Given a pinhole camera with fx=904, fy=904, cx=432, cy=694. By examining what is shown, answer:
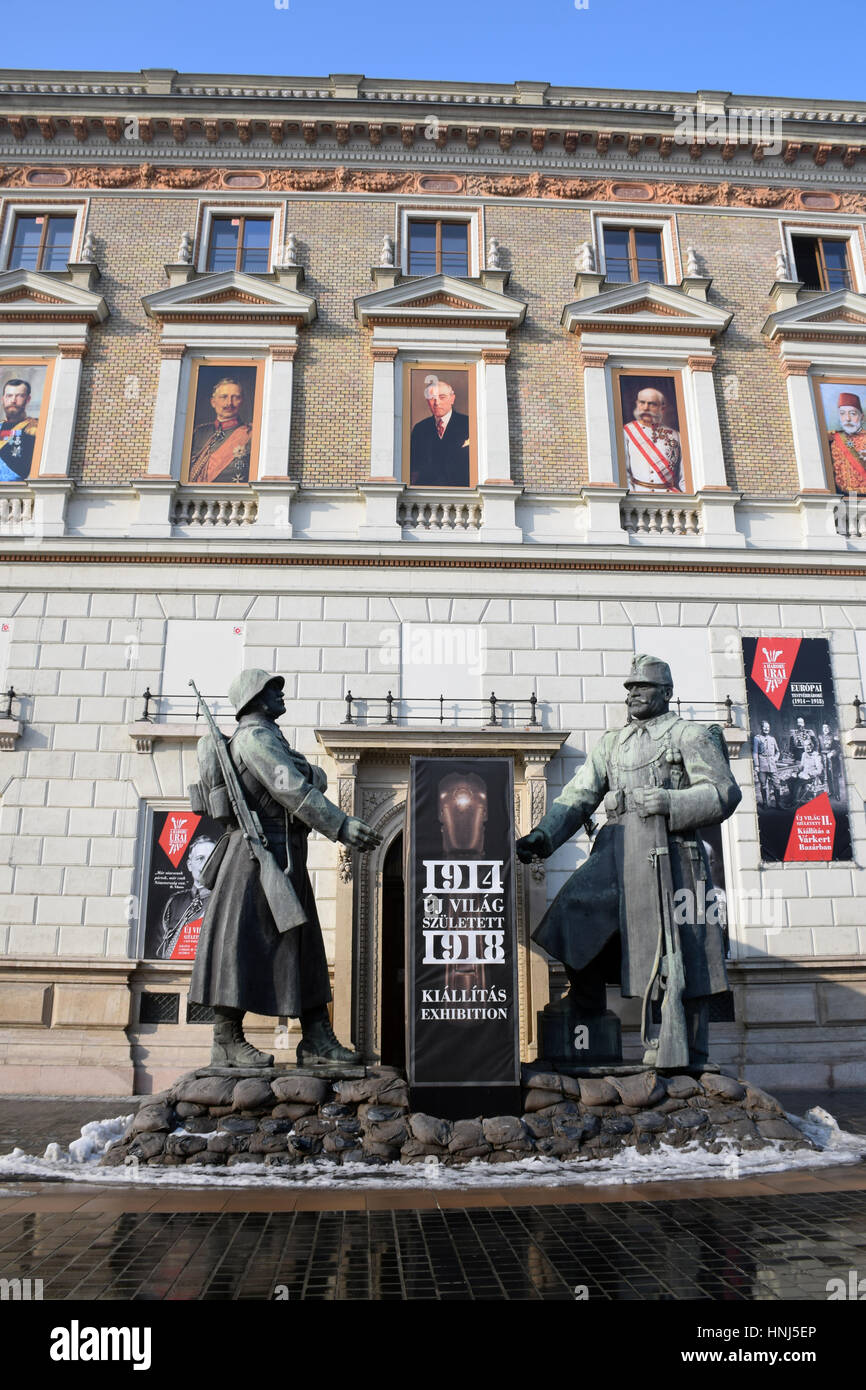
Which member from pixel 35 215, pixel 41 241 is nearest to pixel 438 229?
pixel 41 241

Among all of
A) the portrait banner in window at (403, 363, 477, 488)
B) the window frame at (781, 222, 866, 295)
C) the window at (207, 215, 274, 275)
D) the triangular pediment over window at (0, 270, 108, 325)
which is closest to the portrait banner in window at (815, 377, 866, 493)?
the window frame at (781, 222, 866, 295)

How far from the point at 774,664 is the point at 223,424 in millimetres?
9350

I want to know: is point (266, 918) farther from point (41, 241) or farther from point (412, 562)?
point (41, 241)

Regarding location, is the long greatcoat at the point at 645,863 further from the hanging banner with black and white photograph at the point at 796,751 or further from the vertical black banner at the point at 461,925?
the hanging banner with black and white photograph at the point at 796,751

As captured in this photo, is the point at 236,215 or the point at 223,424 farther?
the point at 236,215

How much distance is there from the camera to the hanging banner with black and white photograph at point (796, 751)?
508 inches

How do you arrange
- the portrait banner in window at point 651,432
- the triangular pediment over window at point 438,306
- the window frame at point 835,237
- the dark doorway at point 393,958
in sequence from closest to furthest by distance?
the dark doorway at point 393,958 → the portrait banner in window at point 651,432 → the triangular pediment over window at point 438,306 → the window frame at point 835,237

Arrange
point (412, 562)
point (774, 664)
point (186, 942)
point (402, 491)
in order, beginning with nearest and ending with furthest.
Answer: point (186, 942)
point (774, 664)
point (412, 562)
point (402, 491)

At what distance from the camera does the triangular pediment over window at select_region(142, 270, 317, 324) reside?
14953 millimetres

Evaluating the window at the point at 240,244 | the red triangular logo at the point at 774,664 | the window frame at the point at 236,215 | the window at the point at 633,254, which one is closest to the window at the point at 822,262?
the window at the point at 633,254

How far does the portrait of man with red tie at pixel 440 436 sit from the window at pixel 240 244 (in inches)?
150

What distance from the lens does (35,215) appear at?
16.0 metres
